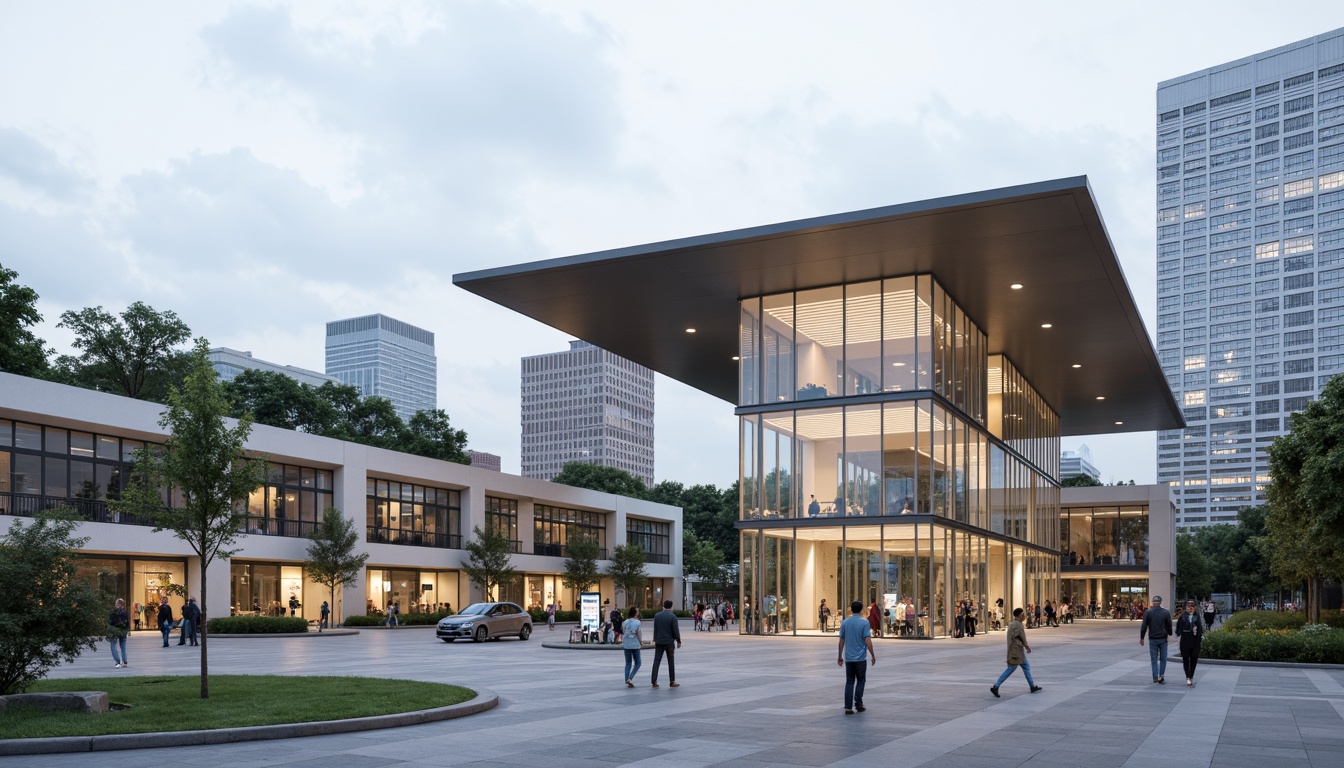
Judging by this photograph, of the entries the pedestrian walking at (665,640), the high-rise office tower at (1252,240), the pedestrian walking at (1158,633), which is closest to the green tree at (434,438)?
the pedestrian walking at (665,640)

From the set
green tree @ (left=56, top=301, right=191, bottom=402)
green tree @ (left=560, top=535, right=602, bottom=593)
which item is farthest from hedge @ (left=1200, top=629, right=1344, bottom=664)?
green tree @ (left=56, top=301, right=191, bottom=402)

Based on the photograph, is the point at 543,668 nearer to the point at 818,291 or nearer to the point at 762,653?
the point at 762,653

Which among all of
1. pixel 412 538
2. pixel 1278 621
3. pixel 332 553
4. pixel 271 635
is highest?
pixel 332 553

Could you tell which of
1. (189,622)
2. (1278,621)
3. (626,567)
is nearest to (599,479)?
(626,567)

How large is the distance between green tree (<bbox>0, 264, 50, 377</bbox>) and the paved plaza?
24.2m

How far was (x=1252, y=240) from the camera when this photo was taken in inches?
7052

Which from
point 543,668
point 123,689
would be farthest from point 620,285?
point 123,689

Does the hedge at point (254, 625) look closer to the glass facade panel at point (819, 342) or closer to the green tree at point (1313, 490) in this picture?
the glass facade panel at point (819, 342)

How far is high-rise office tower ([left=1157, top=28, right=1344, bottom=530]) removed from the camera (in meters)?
168

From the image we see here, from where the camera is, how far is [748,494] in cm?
3953

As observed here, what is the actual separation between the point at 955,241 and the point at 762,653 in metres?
12.8

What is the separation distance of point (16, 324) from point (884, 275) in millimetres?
34902

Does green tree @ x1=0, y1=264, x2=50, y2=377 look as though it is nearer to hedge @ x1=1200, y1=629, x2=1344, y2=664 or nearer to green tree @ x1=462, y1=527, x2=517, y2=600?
green tree @ x1=462, y1=527, x2=517, y2=600

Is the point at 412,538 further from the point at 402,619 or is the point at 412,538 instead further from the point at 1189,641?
the point at 1189,641
